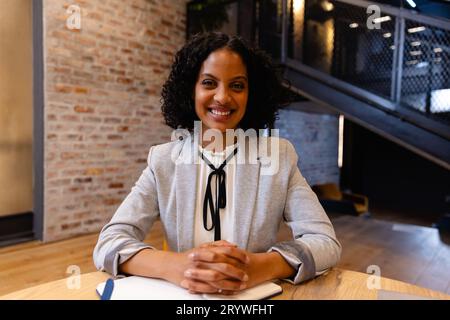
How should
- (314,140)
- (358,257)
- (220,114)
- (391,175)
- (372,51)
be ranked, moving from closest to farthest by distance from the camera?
(220,114) → (358,257) → (372,51) → (314,140) → (391,175)

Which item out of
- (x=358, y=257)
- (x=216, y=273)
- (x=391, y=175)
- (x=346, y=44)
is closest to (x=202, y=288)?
(x=216, y=273)

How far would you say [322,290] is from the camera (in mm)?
823

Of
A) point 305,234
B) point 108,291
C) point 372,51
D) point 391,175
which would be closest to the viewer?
point 108,291

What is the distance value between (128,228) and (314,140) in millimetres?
6797

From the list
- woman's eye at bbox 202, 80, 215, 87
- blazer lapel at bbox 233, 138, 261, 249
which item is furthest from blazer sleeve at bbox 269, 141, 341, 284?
woman's eye at bbox 202, 80, 215, 87

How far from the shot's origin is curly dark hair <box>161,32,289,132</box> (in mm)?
1140

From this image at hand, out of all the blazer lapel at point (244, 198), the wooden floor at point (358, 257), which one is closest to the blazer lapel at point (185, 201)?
the blazer lapel at point (244, 198)

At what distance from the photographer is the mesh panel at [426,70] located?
2973 mm

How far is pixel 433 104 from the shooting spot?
3.02 metres

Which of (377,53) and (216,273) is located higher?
(377,53)

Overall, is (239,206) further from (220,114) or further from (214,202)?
(220,114)

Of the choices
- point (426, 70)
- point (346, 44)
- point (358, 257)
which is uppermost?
point (346, 44)
